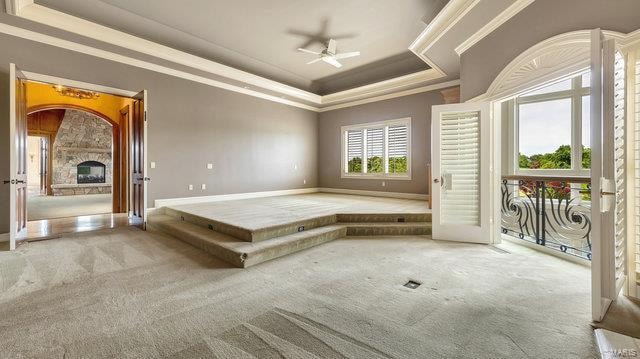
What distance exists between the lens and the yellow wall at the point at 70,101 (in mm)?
6266

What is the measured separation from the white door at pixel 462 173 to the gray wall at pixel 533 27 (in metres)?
0.51

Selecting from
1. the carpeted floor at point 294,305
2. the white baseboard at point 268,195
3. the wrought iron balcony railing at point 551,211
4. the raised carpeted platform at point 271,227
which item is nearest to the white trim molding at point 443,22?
the wrought iron balcony railing at point 551,211

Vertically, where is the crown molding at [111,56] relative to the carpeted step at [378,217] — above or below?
above

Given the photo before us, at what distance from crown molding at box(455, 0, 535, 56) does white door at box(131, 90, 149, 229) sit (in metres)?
5.53

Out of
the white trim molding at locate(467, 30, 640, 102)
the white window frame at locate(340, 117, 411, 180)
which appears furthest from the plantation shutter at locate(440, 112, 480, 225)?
the white window frame at locate(340, 117, 411, 180)

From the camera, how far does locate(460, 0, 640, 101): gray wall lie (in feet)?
7.61

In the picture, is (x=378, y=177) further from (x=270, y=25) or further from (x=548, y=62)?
(x=548, y=62)

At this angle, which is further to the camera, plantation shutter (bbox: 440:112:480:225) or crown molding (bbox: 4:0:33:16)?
plantation shutter (bbox: 440:112:480:225)

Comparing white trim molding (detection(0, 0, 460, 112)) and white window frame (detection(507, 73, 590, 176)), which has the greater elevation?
white trim molding (detection(0, 0, 460, 112))

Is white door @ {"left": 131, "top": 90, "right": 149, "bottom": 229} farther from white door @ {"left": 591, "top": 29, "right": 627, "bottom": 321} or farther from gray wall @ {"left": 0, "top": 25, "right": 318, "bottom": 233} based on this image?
white door @ {"left": 591, "top": 29, "right": 627, "bottom": 321}

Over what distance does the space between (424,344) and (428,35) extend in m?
4.41

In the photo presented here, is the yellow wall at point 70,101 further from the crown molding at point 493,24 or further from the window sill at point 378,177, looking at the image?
the crown molding at point 493,24

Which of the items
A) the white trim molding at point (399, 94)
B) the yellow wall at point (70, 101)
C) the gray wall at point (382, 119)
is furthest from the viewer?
the gray wall at point (382, 119)

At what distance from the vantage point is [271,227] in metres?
3.84
